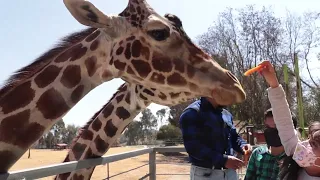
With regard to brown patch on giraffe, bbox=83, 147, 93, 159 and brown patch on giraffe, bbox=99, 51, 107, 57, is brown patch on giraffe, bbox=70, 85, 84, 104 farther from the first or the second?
brown patch on giraffe, bbox=83, 147, 93, 159

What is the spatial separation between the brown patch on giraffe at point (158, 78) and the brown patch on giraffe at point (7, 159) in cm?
98

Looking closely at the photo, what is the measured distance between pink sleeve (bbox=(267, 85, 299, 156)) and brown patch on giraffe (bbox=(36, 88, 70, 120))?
1.25 metres

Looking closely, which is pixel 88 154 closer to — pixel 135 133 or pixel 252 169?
pixel 252 169

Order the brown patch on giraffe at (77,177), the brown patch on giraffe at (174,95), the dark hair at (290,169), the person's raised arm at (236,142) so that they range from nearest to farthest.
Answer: the dark hair at (290,169) → the brown patch on giraffe at (174,95) → the brown patch on giraffe at (77,177) → the person's raised arm at (236,142)

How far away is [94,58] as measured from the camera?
8.67 feet

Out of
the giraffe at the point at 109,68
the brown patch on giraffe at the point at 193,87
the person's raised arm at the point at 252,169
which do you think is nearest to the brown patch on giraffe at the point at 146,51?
the giraffe at the point at 109,68

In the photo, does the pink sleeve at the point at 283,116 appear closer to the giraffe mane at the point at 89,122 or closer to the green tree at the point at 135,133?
the giraffe mane at the point at 89,122

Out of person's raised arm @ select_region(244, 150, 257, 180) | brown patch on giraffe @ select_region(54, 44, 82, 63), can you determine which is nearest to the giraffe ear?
brown patch on giraffe @ select_region(54, 44, 82, 63)

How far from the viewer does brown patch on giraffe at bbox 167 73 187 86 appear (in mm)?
2607

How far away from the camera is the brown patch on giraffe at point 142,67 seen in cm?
264

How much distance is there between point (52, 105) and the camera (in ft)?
8.06

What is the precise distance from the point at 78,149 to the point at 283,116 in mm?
1626

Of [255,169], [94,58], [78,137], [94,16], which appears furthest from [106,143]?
[255,169]

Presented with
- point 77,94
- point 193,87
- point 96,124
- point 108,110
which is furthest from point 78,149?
point 193,87
